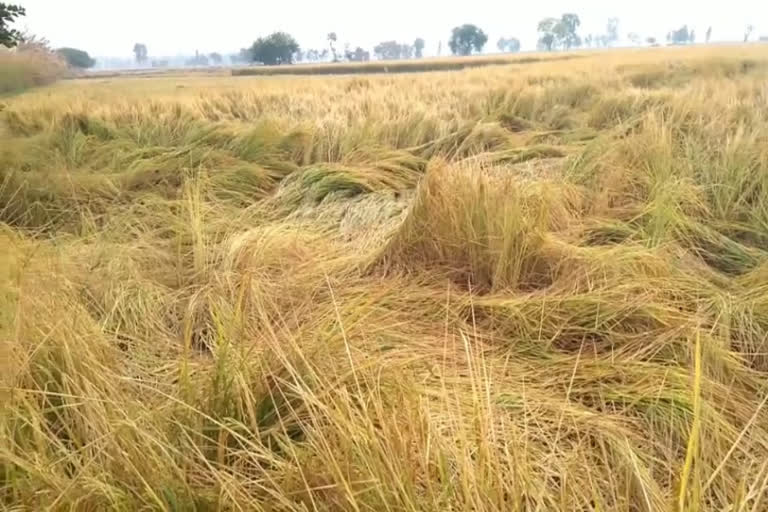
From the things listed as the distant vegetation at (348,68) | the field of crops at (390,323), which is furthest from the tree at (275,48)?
the field of crops at (390,323)

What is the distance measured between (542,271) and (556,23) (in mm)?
10561

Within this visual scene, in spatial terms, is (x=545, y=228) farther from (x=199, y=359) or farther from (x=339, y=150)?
(x=339, y=150)

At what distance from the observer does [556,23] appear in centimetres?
1080

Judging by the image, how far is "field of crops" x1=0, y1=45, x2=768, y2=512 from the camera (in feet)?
2.77

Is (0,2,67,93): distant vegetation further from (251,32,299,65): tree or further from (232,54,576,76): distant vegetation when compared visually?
(232,54,576,76): distant vegetation

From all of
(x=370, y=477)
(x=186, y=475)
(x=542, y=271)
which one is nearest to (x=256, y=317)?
(x=186, y=475)

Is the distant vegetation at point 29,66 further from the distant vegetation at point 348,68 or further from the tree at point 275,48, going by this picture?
the distant vegetation at point 348,68

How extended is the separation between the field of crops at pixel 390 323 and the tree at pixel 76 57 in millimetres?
721

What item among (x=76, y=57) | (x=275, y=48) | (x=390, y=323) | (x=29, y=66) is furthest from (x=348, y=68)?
(x=390, y=323)

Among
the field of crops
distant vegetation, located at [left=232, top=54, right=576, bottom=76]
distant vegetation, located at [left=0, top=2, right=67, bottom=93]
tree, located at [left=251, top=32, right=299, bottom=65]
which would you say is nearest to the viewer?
the field of crops

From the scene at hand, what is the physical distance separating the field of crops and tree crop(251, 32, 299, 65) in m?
3.10

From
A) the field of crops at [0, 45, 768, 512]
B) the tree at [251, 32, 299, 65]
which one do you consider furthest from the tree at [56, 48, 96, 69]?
the tree at [251, 32, 299, 65]

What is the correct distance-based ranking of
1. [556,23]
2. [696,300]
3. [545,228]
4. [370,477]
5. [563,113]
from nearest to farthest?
[370,477], [696,300], [545,228], [563,113], [556,23]

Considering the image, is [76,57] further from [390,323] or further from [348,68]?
[348,68]
